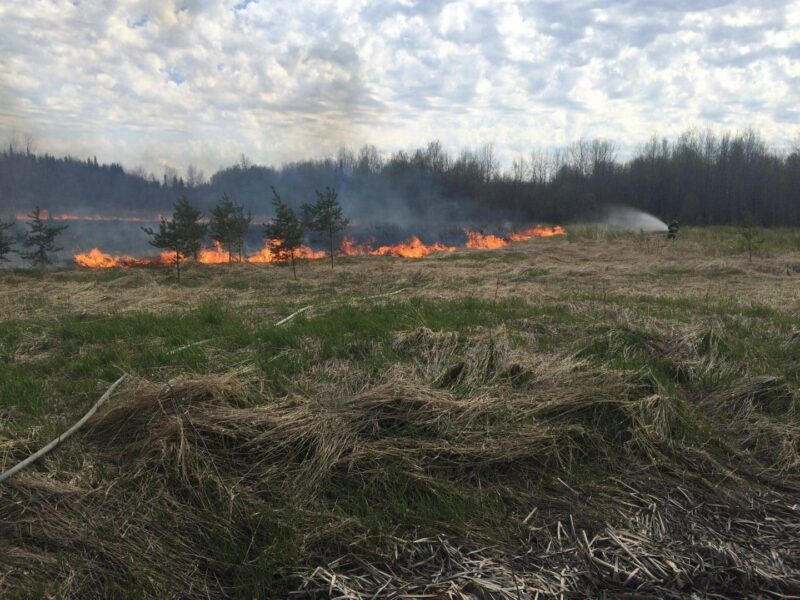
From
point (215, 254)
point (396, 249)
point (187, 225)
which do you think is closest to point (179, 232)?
point (187, 225)

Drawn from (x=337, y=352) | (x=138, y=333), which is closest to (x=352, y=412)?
(x=337, y=352)

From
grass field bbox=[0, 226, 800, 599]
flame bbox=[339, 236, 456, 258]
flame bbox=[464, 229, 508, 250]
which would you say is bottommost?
grass field bbox=[0, 226, 800, 599]

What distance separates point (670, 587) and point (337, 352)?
3.51m

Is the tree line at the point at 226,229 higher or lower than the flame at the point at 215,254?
higher

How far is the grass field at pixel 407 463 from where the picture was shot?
Result: 2205 millimetres

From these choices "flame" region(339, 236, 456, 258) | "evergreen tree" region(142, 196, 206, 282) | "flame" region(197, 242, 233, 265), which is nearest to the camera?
"evergreen tree" region(142, 196, 206, 282)

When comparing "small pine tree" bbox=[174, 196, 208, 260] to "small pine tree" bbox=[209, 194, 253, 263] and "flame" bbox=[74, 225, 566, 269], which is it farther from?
"small pine tree" bbox=[209, 194, 253, 263]

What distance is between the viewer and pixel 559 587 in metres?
2.12

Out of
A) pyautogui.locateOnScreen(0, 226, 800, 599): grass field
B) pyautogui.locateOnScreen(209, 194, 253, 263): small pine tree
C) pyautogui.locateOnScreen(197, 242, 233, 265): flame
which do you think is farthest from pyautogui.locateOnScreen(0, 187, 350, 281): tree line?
pyautogui.locateOnScreen(0, 226, 800, 599): grass field

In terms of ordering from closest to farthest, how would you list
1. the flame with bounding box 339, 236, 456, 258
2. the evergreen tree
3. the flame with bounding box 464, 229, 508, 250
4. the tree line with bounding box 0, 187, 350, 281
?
1. the evergreen tree
2. the tree line with bounding box 0, 187, 350, 281
3. the flame with bounding box 339, 236, 456, 258
4. the flame with bounding box 464, 229, 508, 250

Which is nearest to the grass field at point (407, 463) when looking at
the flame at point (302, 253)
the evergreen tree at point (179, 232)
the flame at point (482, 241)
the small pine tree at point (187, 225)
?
the evergreen tree at point (179, 232)

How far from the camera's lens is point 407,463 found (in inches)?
114

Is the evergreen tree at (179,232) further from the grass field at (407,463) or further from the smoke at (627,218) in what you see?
the smoke at (627,218)

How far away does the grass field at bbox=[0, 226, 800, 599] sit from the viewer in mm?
2205
